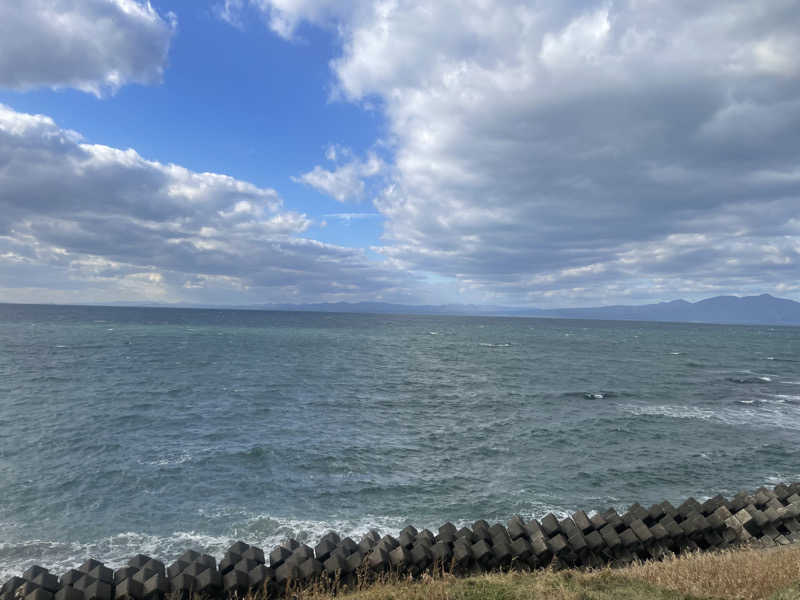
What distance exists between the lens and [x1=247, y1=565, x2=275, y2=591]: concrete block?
11.3m

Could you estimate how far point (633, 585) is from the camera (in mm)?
9859

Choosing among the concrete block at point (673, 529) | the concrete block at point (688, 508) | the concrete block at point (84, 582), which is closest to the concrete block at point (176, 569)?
the concrete block at point (84, 582)

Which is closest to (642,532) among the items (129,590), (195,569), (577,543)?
(577,543)

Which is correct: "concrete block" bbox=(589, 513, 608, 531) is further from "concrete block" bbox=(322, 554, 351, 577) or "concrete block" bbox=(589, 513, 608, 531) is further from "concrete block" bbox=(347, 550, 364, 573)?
"concrete block" bbox=(322, 554, 351, 577)

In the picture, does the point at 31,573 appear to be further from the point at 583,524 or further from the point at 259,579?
the point at 583,524

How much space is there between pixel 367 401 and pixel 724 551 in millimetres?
31356

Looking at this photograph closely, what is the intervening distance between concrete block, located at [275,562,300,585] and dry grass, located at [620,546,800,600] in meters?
7.67

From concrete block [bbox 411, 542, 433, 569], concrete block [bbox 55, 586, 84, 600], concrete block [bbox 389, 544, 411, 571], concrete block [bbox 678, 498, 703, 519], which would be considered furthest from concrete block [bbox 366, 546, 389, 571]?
concrete block [bbox 678, 498, 703, 519]

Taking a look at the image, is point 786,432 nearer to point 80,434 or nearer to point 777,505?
point 777,505

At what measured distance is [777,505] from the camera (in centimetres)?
1566

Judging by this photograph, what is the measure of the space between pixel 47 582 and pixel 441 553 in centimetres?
926

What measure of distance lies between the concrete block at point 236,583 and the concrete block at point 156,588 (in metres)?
1.25

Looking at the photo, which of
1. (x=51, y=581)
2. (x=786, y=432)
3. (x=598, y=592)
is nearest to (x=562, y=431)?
(x=786, y=432)

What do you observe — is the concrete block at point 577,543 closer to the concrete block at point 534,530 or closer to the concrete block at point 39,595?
the concrete block at point 534,530
